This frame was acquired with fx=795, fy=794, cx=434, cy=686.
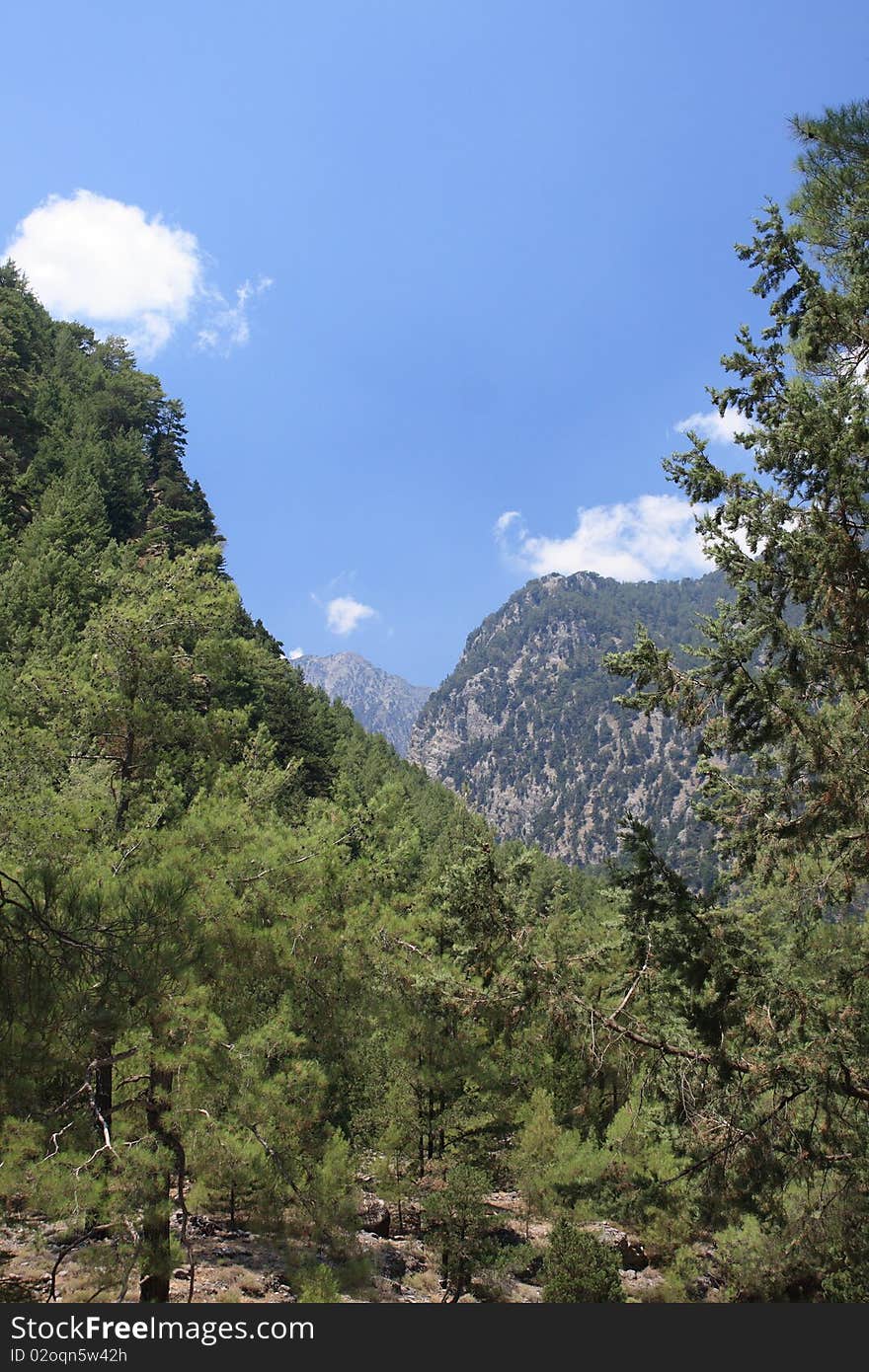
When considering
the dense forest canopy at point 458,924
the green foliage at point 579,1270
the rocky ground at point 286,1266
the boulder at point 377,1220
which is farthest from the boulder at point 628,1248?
the dense forest canopy at point 458,924

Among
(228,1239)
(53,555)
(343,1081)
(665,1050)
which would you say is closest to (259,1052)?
(343,1081)

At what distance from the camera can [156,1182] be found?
328 inches

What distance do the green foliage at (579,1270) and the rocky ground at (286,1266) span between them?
1370 mm

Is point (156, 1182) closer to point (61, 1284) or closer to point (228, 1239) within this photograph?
point (61, 1284)

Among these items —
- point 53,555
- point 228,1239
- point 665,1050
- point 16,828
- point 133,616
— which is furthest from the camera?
point 53,555

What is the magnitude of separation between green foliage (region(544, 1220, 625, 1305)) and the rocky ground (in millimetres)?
1370

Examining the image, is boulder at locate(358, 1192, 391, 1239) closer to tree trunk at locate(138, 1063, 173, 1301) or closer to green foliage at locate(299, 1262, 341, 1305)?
green foliage at locate(299, 1262, 341, 1305)

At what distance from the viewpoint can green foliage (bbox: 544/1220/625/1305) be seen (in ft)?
48.8

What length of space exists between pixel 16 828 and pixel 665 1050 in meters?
7.20

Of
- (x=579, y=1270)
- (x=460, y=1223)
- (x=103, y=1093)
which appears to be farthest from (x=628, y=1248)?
(x=103, y=1093)

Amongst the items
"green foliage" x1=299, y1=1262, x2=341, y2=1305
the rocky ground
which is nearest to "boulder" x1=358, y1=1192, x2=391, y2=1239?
the rocky ground

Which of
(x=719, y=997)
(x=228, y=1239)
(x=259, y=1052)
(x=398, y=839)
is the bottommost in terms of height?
(x=228, y=1239)

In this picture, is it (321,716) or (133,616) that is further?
(321,716)

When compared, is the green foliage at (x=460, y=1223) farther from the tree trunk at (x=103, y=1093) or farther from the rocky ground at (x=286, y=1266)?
the tree trunk at (x=103, y=1093)
